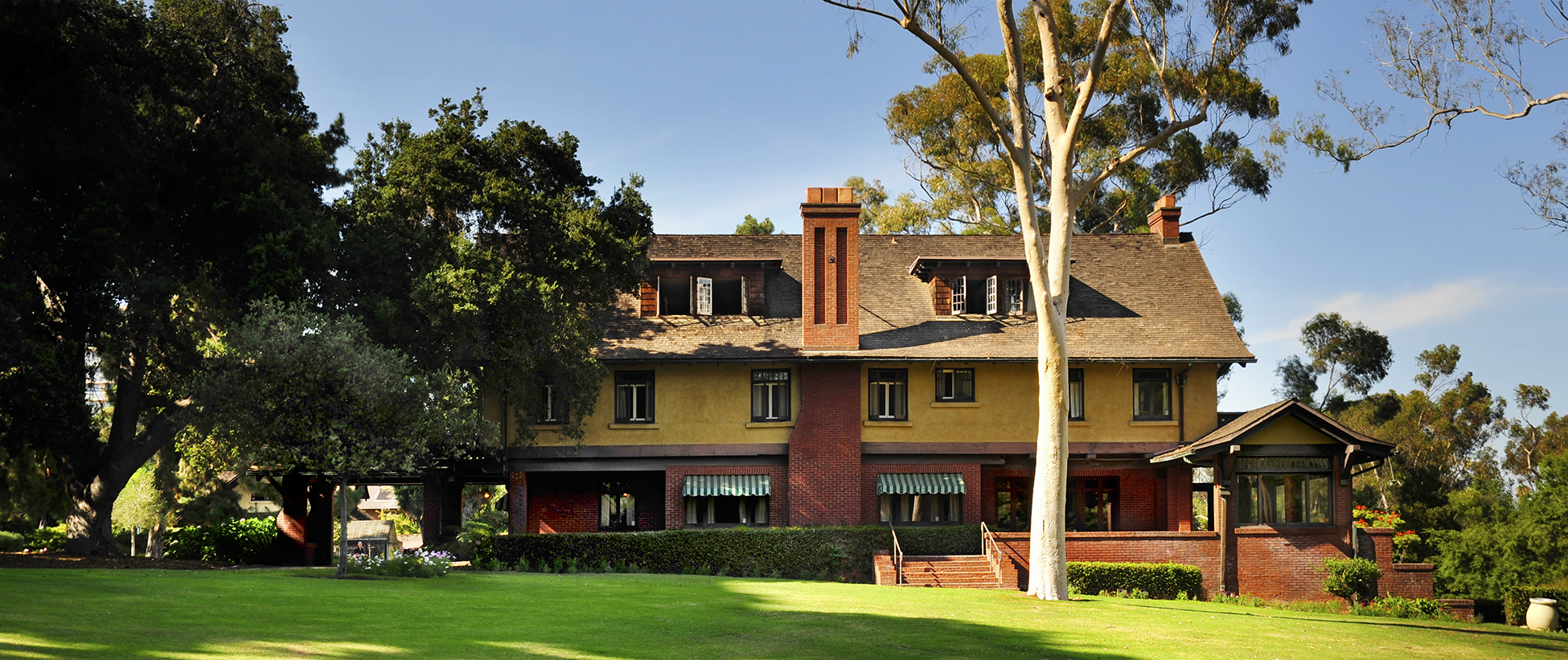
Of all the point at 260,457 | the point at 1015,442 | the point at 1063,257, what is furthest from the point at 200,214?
the point at 1015,442

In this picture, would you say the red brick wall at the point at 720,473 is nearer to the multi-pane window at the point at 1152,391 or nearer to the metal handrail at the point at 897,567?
the metal handrail at the point at 897,567

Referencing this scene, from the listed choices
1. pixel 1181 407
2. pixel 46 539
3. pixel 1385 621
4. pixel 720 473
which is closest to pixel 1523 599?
pixel 1181 407

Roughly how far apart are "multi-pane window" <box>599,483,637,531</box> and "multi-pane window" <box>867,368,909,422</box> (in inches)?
306

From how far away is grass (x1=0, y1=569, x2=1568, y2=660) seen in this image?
12.1 m

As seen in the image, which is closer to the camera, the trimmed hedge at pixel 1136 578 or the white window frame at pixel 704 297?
the trimmed hedge at pixel 1136 578

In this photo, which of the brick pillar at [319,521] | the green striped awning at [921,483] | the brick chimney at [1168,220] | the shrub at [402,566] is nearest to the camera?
the shrub at [402,566]

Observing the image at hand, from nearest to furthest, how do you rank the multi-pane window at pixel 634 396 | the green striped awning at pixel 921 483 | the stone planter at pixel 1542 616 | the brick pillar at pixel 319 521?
the stone planter at pixel 1542 616 → the brick pillar at pixel 319 521 → the green striped awning at pixel 921 483 → the multi-pane window at pixel 634 396

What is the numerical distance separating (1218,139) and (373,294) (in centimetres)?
3216

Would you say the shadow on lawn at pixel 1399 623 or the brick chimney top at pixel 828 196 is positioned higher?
the brick chimney top at pixel 828 196

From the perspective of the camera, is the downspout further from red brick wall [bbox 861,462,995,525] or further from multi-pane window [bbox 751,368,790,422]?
multi-pane window [bbox 751,368,790,422]

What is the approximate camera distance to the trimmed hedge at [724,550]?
91.7ft

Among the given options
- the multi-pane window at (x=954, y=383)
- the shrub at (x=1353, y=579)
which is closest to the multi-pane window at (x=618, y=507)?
the multi-pane window at (x=954, y=383)

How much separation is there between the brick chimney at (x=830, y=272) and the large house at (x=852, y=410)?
46 millimetres

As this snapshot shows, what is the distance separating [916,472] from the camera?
31.1 m
